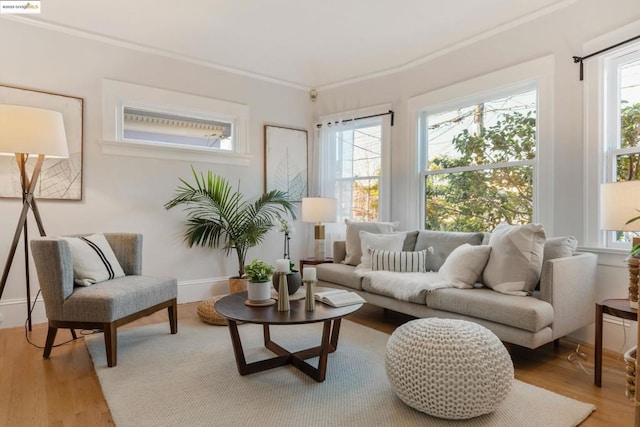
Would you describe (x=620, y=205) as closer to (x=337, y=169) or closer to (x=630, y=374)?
(x=630, y=374)

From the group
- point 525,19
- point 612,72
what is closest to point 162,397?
point 612,72

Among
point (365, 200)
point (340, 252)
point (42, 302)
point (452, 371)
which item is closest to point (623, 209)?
point (452, 371)

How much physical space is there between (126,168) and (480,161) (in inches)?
133

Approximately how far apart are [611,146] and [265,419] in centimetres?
292

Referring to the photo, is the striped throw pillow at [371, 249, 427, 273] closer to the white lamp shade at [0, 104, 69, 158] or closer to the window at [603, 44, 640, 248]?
the window at [603, 44, 640, 248]

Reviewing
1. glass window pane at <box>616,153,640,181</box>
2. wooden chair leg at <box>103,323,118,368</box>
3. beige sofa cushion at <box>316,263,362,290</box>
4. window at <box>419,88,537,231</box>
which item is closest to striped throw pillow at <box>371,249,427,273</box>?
beige sofa cushion at <box>316,263,362,290</box>

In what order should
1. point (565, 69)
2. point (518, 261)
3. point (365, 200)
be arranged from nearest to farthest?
point (518, 261)
point (565, 69)
point (365, 200)

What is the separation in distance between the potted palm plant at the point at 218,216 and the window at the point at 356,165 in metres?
0.85

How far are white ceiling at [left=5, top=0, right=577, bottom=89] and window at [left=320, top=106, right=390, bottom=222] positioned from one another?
2.06 ft

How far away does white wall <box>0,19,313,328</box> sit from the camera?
3256 millimetres

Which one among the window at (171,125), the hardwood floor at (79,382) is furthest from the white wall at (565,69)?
the window at (171,125)

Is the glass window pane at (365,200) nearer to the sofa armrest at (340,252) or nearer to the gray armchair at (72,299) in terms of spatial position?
the sofa armrest at (340,252)

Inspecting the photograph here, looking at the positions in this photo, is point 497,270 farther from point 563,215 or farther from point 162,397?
point 162,397

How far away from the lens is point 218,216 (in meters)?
4.24
